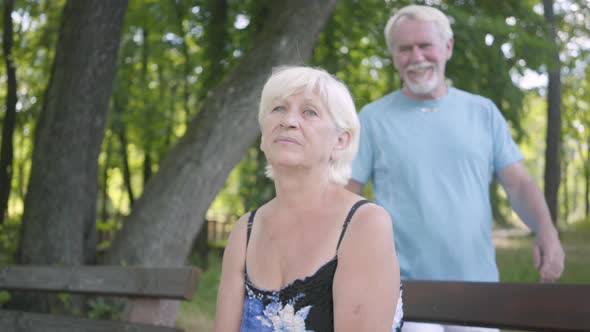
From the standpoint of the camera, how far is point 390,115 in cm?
308

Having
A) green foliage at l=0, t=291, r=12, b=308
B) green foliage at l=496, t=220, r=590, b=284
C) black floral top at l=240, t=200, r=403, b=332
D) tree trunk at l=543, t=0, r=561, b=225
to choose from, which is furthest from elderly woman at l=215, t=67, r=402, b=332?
tree trunk at l=543, t=0, r=561, b=225

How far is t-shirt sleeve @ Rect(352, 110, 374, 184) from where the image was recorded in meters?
3.12

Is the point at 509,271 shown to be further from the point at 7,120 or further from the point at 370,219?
the point at 370,219

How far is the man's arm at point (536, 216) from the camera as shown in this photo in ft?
9.75

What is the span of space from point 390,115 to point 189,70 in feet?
40.5

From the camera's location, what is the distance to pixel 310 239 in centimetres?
181

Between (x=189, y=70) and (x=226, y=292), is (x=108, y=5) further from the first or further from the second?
(x=189, y=70)

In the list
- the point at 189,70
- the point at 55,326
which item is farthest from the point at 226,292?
the point at 189,70

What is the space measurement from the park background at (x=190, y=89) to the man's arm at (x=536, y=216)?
0.95 meters

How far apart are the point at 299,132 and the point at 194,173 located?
16.3 feet

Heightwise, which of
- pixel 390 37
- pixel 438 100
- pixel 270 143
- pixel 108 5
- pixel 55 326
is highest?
pixel 108 5

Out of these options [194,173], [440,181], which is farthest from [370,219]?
[194,173]

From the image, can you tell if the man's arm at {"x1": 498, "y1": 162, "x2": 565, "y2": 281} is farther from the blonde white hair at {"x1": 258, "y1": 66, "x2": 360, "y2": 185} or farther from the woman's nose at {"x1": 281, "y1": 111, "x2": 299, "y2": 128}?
the woman's nose at {"x1": 281, "y1": 111, "x2": 299, "y2": 128}

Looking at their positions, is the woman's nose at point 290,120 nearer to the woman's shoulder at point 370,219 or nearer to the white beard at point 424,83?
the woman's shoulder at point 370,219
